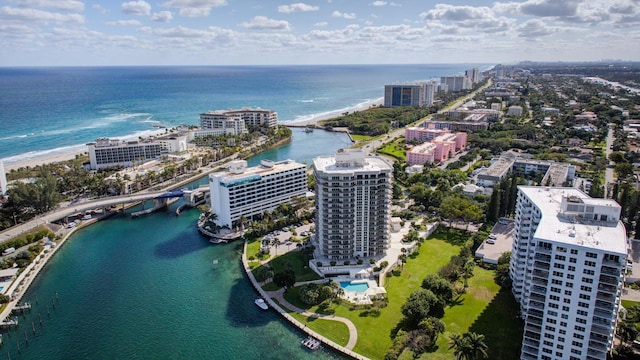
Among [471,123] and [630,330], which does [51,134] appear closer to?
[471,123]

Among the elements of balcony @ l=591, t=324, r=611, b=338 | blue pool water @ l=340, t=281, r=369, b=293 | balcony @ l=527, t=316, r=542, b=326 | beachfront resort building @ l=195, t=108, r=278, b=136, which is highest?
beachfront resort building @ l=195, t=108, r=278, b=136

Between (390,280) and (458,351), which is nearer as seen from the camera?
(458,351)

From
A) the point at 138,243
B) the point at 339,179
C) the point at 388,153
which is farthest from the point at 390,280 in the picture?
the point at 388,153

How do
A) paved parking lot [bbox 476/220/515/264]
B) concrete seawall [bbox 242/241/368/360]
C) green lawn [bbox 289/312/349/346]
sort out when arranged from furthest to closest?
paved parking lot [bbox 476/220/515/264] → green lawn [bbox 289/312/349/346] → concrete seawall [bbox 242/241/368/360]

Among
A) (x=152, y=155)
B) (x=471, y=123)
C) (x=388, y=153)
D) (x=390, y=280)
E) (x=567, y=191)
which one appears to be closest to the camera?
(x=567, y=191)

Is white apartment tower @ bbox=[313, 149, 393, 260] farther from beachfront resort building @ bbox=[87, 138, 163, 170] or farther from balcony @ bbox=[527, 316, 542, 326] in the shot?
beachfront resort building @ bbox=[87, 138, 163, 170]

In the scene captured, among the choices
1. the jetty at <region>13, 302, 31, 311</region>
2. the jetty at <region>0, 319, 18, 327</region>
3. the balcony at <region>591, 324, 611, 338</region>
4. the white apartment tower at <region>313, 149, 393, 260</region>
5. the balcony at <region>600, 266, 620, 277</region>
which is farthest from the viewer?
the white apartment tower at <region>313, 149, 393, 260</region>

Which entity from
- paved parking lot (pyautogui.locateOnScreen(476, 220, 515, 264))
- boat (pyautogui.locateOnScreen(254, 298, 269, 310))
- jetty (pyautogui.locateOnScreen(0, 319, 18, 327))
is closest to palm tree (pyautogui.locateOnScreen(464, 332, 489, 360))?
paved parking lot (pyautogui.locateOnScreen(476, 220, 515, 264))
